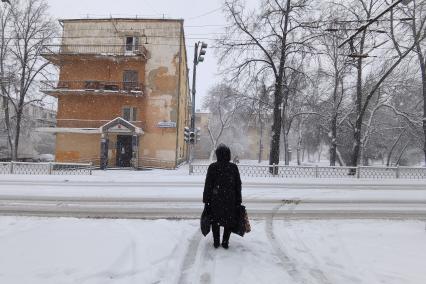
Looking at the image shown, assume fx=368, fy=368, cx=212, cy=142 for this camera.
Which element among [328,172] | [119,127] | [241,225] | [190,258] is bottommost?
[190,258]

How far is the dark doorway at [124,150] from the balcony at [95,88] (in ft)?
12.9

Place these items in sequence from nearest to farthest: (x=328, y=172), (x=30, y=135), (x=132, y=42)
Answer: (x=328, y=172), (x=132, y=42), (x=30, y=135)

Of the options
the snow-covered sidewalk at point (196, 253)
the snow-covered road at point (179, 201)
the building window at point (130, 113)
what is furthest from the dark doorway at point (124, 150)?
the snow-covered sidewalk at point (196, 253)

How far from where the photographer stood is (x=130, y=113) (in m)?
32.4

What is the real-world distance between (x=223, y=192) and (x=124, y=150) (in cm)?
2682

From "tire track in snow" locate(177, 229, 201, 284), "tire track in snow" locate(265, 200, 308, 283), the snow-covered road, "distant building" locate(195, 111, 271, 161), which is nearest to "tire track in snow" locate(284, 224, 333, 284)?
"tire track in snow" locate(265, 200, 308, 283)

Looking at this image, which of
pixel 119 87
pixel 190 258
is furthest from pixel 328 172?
pixel 119 87

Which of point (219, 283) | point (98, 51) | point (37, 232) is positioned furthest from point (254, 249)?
point (98, 51)

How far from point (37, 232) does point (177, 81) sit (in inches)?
1030

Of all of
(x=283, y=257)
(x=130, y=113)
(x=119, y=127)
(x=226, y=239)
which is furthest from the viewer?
(x=130, y=113)

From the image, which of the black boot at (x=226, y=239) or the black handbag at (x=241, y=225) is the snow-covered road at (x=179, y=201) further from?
the black handbag at (x=241, y=225)

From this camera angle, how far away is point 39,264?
526 cm

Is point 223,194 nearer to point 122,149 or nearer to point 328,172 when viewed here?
point 328,172

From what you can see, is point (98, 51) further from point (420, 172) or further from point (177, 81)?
point (420, 172)
